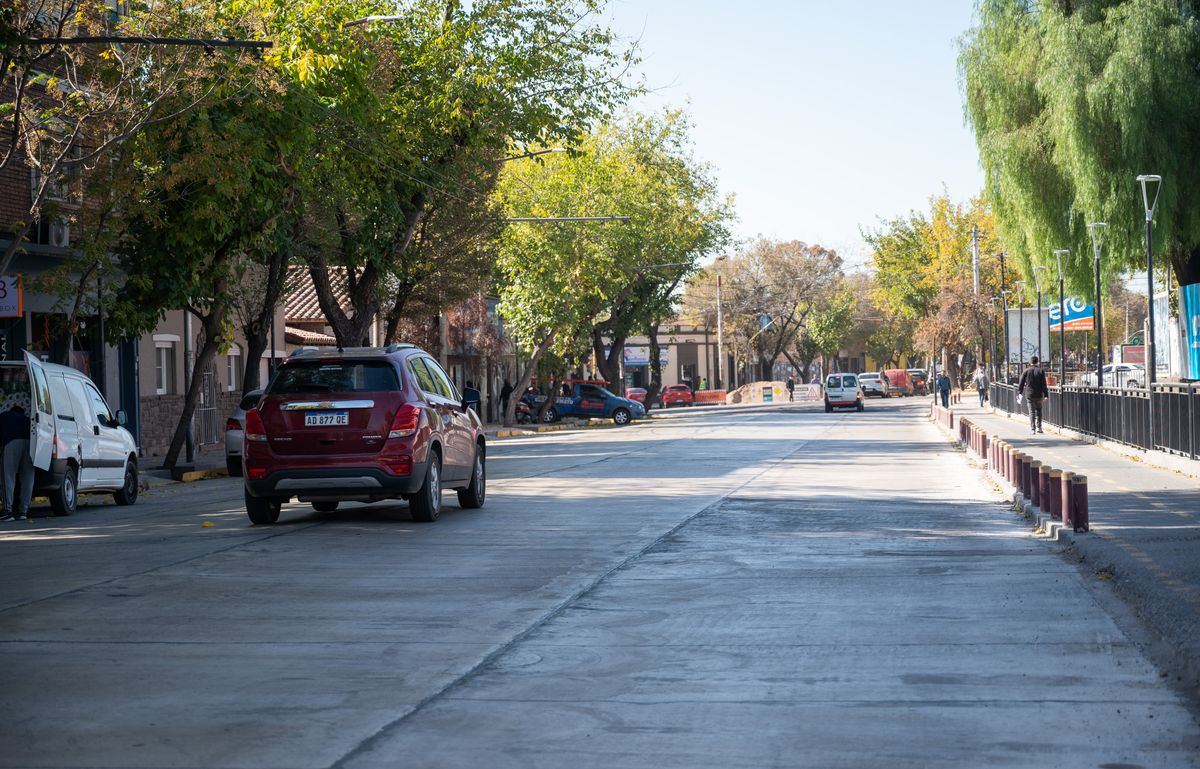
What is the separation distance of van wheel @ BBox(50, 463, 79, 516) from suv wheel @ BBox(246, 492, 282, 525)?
3.85 meters

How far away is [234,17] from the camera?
24.0 m

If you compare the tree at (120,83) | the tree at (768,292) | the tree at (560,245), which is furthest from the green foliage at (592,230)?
the tree at (768,292)

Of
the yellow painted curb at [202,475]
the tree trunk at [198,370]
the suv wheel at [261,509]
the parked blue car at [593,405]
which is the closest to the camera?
the suv wheel at [261,509]

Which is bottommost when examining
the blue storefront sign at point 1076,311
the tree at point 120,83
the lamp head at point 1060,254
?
the blue storefront sign at point 1076,311

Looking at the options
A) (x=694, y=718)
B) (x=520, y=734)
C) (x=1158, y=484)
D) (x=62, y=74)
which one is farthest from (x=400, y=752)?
(x=62, y=74)

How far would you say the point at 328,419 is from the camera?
15.2 m

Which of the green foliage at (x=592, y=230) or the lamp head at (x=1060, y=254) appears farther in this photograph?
the green foliage at (x=592, y=230)

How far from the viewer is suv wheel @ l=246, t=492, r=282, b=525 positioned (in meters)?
15.9

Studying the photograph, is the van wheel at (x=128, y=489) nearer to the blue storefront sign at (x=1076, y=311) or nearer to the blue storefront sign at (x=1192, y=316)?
the blue storefront sign at (x=1192, y=316)

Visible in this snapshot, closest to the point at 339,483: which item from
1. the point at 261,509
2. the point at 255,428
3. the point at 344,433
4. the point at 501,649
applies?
the point at 344,433

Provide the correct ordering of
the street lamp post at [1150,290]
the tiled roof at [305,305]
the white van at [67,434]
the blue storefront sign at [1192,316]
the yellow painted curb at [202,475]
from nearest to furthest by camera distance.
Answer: the white van at [67,434]
the street lamp post at [1150,290]
the yellow painted curb at [202,475]
the blue storefront sign at [1192,316]
the tiled roof at [305,305]

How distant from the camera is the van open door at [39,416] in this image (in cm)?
1775

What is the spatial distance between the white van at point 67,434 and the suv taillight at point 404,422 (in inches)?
205

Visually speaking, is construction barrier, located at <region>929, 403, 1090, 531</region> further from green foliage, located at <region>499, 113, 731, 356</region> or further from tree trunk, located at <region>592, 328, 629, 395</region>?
tree trunk, located at <region>592, 328, 629, 395</region>
